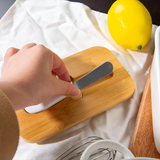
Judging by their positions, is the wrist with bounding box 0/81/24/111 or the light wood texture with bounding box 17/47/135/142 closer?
the wrist with bounding box 0/81/24/111

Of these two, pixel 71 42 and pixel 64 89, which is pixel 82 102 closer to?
pixel 64 89

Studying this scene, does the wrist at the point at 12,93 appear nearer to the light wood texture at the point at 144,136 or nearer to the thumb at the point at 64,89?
the thumb at the point at 64,89

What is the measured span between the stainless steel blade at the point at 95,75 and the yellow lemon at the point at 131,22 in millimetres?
86

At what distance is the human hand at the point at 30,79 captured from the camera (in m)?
0.25

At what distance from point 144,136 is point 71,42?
33cm

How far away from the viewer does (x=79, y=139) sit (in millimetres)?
374

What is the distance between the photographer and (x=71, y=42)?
52 centimetres

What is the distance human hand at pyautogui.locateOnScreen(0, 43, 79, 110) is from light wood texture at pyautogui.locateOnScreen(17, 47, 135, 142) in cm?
5

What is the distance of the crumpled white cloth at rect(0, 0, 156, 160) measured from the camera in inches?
14.7

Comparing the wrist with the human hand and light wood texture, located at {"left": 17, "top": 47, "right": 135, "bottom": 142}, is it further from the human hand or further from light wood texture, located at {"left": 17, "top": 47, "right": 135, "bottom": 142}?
light wood texture, located at {"left": 17, "top": 47, "right": 135, "bottom": 142}

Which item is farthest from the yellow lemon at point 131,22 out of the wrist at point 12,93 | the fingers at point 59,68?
the wrist at point 12,93

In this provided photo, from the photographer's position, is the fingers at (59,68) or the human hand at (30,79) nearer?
the human hand at (30,79)

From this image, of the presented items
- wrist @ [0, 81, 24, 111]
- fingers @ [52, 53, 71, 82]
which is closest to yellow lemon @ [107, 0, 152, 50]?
fingers @ [52, 53, 71, 82]

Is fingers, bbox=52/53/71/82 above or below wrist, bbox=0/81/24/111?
below
